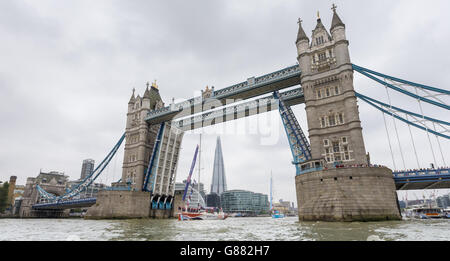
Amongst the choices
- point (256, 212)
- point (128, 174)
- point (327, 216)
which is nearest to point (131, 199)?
point (128, 174)

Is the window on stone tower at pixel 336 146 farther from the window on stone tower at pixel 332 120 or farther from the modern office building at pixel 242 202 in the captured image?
the modern office building at pixel 242 202

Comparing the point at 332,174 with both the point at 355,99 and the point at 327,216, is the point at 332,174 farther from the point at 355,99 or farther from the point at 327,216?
the point at 355,99

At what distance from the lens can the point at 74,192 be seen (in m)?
72.8

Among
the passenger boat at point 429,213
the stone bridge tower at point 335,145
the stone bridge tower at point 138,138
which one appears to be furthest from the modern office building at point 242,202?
the stone bridge tower at point 335,145

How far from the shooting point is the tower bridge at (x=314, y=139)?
28.4 metres

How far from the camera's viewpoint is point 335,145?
34281 mm

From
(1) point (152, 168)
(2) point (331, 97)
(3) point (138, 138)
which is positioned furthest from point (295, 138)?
(3) point (138, 138)

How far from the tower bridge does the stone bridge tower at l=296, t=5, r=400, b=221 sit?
108mm

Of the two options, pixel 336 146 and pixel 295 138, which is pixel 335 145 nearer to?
pixel 336 146

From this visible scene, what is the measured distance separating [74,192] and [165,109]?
40018mm

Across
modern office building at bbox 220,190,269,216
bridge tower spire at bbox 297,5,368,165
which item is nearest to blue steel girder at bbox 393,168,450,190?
bridge tower spire at bbox 297,5,368,165

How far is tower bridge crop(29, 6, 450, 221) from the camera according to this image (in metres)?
28.4

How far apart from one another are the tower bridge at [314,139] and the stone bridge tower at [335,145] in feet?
0.35
